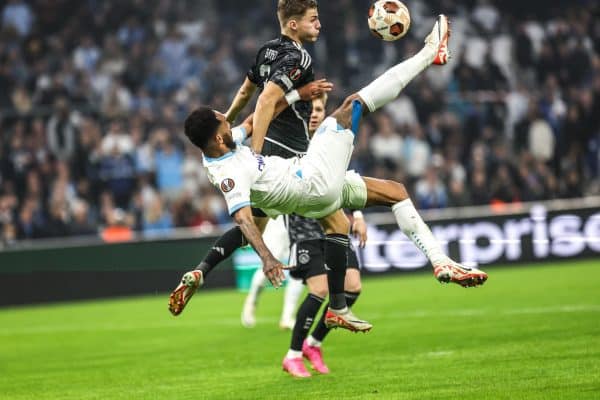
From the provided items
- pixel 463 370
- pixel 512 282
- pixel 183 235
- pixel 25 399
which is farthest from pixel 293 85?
pixel 183 235

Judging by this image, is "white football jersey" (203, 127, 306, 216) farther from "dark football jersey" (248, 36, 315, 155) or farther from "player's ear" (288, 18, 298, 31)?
"player's ear" (288, 18, 298, 31)

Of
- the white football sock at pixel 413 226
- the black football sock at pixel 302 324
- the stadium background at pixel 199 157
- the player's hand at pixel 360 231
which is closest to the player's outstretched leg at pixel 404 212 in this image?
the white football sock at pixel 413 226

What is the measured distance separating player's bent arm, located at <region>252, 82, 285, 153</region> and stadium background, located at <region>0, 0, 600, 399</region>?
4690mm

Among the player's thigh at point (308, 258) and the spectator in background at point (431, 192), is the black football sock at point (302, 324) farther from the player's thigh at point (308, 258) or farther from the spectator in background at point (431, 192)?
the spectator in background at point (431, 192)

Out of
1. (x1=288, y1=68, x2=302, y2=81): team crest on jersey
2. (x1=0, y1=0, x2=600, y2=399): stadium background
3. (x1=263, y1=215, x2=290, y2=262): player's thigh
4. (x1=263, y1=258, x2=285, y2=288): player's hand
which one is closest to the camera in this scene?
(x1=263, y1=258, x2=285, y2=288): player's hand

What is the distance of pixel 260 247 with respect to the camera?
25.4 feet

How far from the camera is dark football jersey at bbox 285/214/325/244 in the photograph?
10.4m

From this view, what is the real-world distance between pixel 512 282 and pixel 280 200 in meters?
9.24

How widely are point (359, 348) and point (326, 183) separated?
3049 mm

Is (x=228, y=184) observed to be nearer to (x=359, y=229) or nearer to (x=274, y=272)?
(x=274, y=272)

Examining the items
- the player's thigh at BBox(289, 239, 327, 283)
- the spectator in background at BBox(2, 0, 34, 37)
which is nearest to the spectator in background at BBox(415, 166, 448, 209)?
the spectator in background at BBox(2, 0, 34, 37)

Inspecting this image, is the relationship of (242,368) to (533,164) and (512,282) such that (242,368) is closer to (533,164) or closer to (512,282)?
(512,282)

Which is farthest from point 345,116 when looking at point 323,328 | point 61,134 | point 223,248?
point 61,134

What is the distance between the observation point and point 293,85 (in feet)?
29.2
